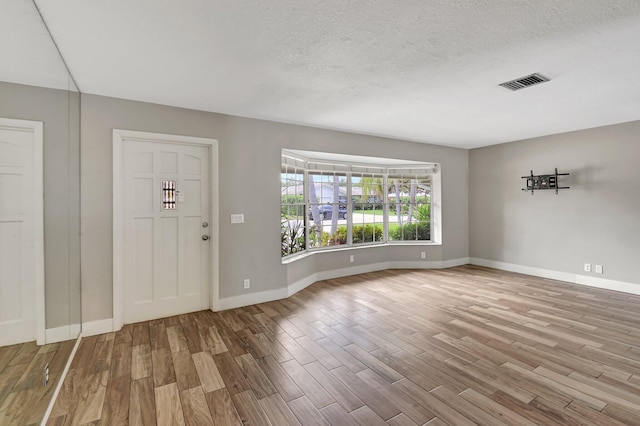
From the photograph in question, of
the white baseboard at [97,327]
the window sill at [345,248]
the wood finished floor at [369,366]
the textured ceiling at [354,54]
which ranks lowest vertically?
the wood finished floor at [369,366]

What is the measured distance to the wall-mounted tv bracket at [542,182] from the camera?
5.12m

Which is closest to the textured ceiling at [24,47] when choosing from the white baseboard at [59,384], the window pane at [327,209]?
the white baseboard at [59,384]

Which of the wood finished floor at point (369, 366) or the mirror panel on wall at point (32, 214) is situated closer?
the mirror panel on wall at point (32, 214)

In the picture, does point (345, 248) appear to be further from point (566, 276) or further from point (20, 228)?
point (20, 228)

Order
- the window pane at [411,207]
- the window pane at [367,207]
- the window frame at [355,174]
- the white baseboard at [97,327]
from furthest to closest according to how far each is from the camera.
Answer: the window pane at [411,207], the window pane at [367,207], the window frame at [355,174], the white baseboard at [97,327]

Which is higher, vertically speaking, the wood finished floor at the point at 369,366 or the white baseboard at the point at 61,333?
the white baseboard at the point at 61,333

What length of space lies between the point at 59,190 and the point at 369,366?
288 cm

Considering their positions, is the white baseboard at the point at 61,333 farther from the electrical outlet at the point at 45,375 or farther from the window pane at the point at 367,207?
the window pane at the point at 367,207

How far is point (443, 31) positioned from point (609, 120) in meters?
4.04

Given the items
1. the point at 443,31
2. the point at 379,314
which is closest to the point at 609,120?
the point at 443,31

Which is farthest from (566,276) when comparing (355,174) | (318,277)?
(318,277)

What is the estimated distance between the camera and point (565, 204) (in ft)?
16.8

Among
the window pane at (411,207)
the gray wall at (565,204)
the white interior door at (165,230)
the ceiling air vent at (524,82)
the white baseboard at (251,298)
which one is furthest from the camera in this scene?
the window pane at (411,207)

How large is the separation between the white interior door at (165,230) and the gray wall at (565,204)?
5.42 meters
